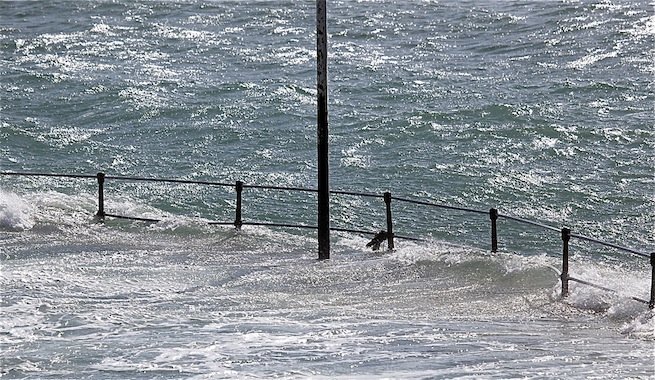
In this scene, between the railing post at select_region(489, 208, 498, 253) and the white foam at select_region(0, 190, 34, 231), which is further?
the white foam at select_region(0, 190, 34, 231)

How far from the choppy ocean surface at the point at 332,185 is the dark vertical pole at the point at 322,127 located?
0.41 m

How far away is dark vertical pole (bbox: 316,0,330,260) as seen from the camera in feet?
54.8

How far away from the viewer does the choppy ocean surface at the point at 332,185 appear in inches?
532

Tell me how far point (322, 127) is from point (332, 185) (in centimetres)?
889

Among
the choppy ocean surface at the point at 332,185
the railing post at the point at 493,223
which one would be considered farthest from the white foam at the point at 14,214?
the railing post at the point at 493,223

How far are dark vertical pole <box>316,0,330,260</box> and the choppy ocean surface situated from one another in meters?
0.41

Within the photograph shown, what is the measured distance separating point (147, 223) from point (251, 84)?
52.2ft

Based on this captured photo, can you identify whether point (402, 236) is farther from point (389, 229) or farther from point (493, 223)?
point (493, 223)

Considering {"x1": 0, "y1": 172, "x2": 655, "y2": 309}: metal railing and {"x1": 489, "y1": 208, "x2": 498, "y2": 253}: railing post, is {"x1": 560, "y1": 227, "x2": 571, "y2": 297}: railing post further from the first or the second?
{"x1": 489, "y1": 208, "x2": 498, "y2": 253}: railing post

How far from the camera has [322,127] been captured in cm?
1698

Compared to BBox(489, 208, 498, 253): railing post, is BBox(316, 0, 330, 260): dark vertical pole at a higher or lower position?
higher

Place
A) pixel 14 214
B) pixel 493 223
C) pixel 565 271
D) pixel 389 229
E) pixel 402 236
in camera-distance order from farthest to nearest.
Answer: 1. pixel 14 214
2. pixel 402 236
3. pixel 389 229
4. pixel 493 223
5. pixel 565 271

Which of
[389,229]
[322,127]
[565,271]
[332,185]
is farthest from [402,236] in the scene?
[332,185]

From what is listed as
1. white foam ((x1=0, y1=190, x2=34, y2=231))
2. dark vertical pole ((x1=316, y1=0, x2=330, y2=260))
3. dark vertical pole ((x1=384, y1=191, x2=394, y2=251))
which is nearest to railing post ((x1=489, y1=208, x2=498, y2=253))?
dark vertical pole ((x1=384, y1=191, x2=394, y2=251))
